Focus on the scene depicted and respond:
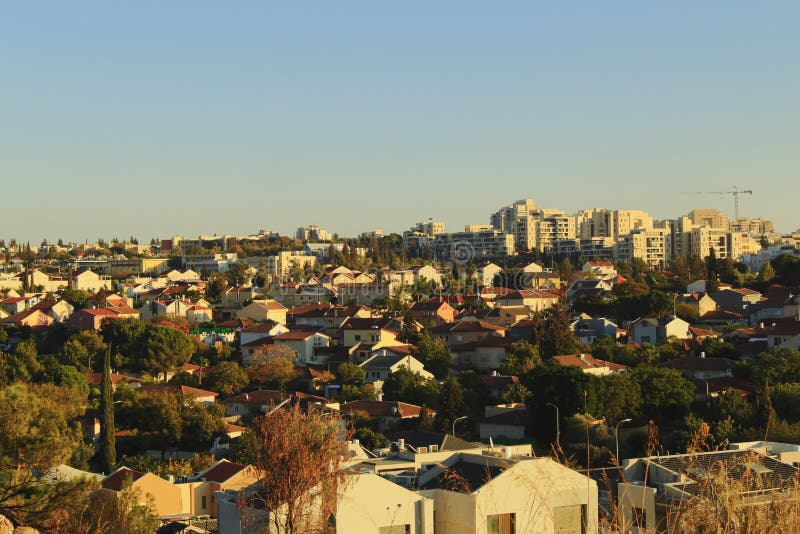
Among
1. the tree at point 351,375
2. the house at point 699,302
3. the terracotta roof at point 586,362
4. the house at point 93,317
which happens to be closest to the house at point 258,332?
the house at point 93,317

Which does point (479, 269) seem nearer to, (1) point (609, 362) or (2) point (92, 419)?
(1) point (609, 362)

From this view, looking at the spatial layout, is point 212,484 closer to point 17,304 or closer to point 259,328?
point 259,328

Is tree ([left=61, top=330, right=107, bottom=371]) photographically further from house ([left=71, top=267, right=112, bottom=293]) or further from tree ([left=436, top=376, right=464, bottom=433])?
house ([left=71, top=267, right=112, bottom=293])

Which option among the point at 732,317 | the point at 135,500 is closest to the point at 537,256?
the point at 732,317

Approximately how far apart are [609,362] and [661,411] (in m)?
7.83

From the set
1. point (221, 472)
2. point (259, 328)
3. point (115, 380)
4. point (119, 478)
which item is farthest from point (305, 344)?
point (119, 478)

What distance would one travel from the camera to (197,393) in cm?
3250

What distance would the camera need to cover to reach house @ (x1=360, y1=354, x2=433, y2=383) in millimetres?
35469

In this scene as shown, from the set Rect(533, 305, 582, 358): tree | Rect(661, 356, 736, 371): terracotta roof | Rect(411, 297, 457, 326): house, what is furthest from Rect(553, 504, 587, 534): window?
Rect(411, 297, 457, 326): house

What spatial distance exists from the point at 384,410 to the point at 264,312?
72.8 ft

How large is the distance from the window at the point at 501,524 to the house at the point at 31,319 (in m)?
40.3

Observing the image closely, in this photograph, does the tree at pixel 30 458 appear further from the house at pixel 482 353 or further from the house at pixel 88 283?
the house at pixel 88 283

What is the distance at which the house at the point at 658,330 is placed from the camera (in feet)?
138

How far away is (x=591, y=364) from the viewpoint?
34.3 metres
